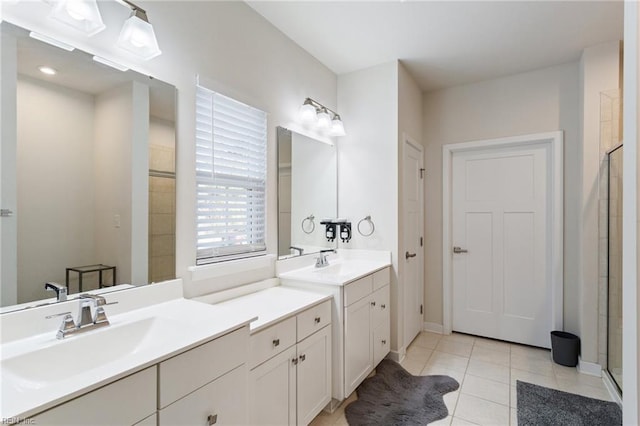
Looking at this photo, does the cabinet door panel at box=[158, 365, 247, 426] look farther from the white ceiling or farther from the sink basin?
the white ceiling

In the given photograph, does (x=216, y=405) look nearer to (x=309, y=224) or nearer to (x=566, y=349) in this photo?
(x=309, y=224)

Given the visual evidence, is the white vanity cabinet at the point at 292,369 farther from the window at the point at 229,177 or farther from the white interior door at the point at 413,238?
the white interior door at the point at 413,238

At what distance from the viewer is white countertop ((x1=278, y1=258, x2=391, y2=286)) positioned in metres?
2.09

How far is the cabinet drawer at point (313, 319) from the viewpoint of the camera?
1711 mm

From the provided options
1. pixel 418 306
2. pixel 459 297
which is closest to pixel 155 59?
pixel 418 306

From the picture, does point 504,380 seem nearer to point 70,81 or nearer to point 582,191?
point 582,191

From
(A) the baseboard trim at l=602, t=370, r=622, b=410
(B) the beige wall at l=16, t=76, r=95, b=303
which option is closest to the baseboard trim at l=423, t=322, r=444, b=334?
(A) the baseboard trim at l=602, t=370, r=622, b=410

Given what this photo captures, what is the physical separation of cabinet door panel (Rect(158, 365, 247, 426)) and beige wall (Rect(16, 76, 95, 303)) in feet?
2.22

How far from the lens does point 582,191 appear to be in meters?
2.65

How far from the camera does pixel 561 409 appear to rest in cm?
210

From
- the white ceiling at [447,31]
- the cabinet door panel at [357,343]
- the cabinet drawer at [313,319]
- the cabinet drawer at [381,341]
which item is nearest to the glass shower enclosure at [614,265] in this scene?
the white ceiling at [447,31]

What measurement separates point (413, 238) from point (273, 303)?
1.90 meters

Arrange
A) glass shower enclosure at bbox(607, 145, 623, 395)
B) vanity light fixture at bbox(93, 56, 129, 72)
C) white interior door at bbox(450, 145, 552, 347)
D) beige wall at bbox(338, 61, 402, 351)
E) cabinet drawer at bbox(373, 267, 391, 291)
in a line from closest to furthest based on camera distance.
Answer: vanity light fixture at bbox(93, 56, 129, 72) → glass shower enclosure at bbox(607, 145, 623, 395) → cabinet drawer at bbox(373, 267, 391, 291) → beige wall at bbox(338, 61, 402, 351) → white interior door at bbox(450, 145, 552, 347)

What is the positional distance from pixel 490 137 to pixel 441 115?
0.58m
